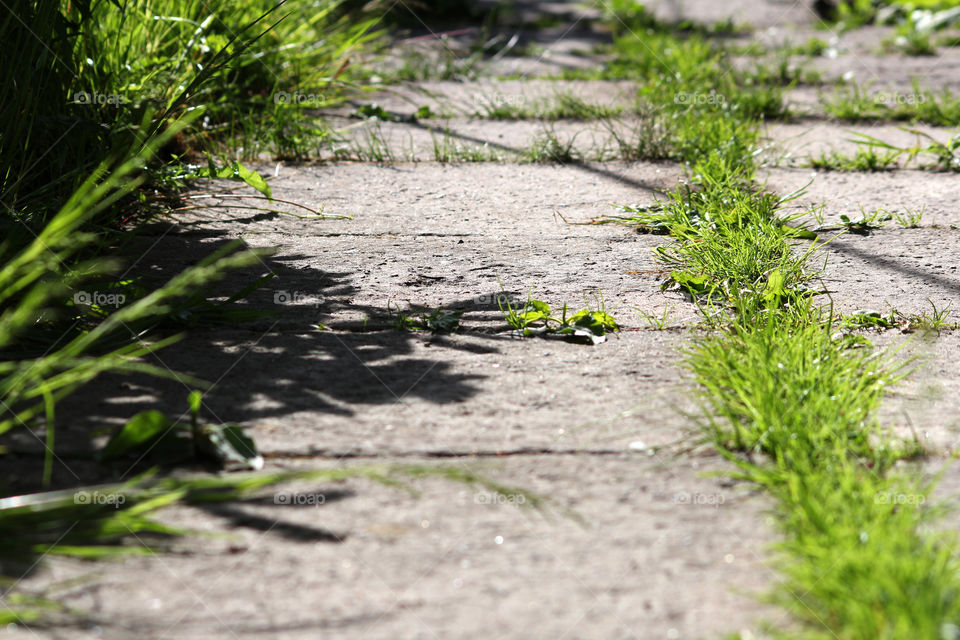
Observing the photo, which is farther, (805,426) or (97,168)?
(97,168)

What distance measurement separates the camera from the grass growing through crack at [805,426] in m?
1.25

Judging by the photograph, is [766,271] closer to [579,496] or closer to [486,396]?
[486,396]

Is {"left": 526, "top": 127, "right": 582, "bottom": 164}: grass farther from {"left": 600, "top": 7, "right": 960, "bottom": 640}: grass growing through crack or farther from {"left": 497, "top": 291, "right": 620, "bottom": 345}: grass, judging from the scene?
{"left": 497, "top": 291, "right": 620, "bottom": 345}: grass

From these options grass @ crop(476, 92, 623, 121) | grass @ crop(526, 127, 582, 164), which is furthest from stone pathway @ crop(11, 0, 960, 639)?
grass @ crop(476, 92, 623, 121)

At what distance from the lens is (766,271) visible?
8.75ft

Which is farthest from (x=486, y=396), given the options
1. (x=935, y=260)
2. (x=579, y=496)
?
(x=935, y=260)

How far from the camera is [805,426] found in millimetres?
1753

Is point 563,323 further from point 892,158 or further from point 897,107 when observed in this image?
point 897,107

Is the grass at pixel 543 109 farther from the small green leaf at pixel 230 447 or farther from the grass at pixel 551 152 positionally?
the small green leaf at pixel 230 447

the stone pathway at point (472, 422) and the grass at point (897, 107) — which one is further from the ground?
the grass at point (897, 107)

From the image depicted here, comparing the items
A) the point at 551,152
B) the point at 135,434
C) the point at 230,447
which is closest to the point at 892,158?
the point at 551,152

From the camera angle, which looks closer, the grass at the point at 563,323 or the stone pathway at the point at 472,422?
the stone pathway at the point at 472,422

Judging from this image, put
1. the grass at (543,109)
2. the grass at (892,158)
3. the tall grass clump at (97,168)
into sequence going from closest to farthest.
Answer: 1. the tall grass clump at (97,168)
2. the grass at (892,158)
3. the grass at (543,109)

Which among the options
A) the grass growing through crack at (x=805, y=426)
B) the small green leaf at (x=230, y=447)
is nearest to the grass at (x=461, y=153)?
the grass growing through crack at (x=805, y=426)
